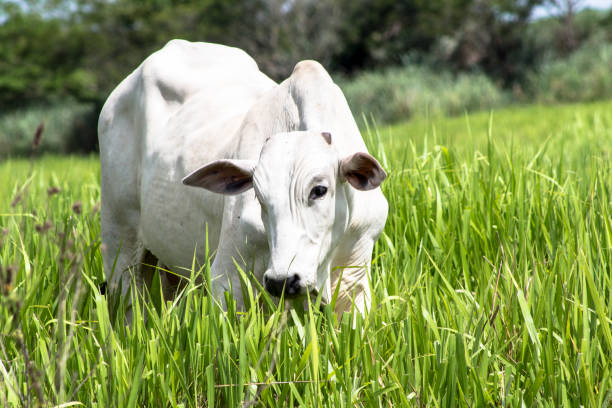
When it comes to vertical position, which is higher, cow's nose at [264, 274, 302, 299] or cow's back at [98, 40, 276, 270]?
cow's back at [98, 40, 276, 270]

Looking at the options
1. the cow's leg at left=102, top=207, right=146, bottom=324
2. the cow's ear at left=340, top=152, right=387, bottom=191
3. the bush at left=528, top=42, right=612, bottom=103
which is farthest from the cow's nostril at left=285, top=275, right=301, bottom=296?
the bush at left=528, top=42, right=612, bottom=103

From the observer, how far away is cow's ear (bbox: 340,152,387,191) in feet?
6.60

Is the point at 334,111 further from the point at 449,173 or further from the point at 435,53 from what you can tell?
the point at 435,53

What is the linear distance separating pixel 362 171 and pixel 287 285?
47cm

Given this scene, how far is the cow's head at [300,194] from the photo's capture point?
71.7 inches

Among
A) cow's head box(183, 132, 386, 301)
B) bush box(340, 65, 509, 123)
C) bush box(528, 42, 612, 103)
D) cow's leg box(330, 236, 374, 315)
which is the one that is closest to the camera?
cow's head box(183, 132, 386, 301)

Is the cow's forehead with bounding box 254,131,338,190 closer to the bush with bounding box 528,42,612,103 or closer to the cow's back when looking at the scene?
the cow's back

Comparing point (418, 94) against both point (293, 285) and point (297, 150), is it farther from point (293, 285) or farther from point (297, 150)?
point (293, 285)

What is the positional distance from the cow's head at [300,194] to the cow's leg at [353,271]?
6.9 inches

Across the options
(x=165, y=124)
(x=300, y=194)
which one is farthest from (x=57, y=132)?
(x=300, y=194)

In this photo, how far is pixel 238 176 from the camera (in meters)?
2.13

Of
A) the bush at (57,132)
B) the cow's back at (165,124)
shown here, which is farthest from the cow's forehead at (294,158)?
the bush at (57,132)

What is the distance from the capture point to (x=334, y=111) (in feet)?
7.72

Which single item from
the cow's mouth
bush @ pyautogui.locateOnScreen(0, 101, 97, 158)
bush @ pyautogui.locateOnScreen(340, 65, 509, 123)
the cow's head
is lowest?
bush @ pyautogui.locateOnScreen(0, 101, 97, 158)
